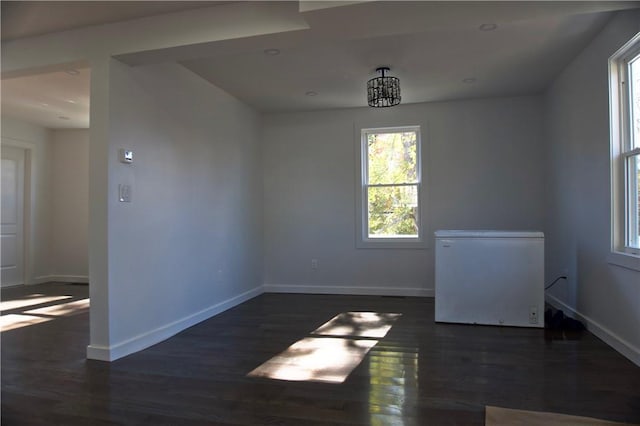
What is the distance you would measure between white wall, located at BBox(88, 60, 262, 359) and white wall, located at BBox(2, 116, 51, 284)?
3.57 m

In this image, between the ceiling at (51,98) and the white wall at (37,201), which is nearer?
the ceiling at (51,98)

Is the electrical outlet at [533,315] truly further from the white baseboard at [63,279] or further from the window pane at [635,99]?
the white baseboard at [63,279]

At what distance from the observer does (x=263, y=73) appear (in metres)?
4.01

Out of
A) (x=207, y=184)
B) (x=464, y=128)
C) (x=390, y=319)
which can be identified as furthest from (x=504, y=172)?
(x=207, y=184)

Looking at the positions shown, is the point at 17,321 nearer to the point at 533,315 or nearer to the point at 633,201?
the point at 533,315

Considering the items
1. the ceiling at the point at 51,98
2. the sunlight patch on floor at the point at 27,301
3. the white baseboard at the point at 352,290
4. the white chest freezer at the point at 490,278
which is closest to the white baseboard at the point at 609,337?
the white chest freezer at the point at 490,278

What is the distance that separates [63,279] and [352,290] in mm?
4608

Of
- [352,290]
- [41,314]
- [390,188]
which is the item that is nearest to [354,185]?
[390,188]

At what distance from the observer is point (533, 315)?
12.1ft

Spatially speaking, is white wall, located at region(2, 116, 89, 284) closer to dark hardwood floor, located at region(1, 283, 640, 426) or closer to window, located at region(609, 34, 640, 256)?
dark hardwood floor, located at region(1, 283, 640, 426)

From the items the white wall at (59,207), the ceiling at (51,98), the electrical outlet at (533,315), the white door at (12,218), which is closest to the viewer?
the electrical outlet at (533,315)

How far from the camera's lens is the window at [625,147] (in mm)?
2879

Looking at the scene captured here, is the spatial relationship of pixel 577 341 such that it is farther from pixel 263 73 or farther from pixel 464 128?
pixel 263 73

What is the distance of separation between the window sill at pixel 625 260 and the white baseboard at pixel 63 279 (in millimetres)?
6696
